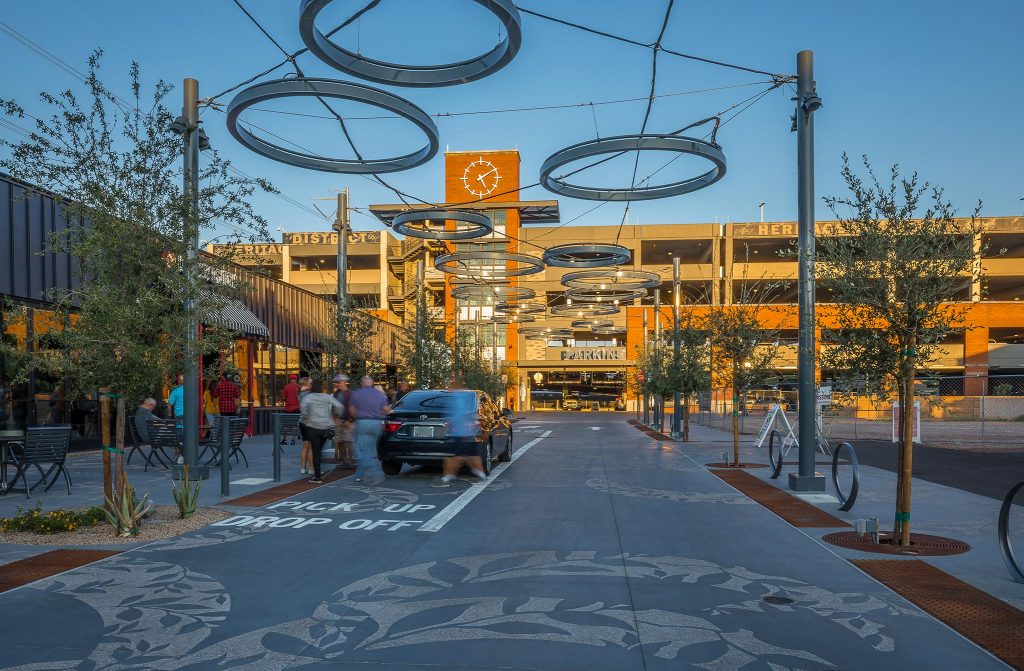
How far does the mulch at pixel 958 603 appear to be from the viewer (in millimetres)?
5496

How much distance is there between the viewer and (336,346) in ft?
65.4

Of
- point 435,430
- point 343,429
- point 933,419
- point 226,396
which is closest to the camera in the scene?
point 435,430

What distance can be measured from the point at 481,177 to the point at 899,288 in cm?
Result: 5955

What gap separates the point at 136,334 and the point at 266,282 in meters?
19.8

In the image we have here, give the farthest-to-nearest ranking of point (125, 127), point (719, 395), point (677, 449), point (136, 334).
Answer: point (719, 395) → point (677, 449) → point (125, 127) → point (136, 334)

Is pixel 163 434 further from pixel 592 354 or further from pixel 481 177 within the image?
pixel 592 354

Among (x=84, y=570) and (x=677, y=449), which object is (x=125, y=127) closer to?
(x=84, y=570)

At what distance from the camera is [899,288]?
29.0ft

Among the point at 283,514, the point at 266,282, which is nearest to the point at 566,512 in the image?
the point at 283,514

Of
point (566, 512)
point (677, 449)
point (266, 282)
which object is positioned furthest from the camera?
point (266, 282)

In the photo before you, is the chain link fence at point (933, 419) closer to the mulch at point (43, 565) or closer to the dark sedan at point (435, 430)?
the dark sedan at point (435, 430)

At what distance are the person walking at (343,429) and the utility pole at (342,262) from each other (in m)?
2.65

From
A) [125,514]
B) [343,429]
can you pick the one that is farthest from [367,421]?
[125,514]

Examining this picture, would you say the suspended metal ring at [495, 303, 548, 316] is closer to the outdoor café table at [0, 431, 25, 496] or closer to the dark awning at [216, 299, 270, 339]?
the dark awning at [216, 299, 270, 339]
